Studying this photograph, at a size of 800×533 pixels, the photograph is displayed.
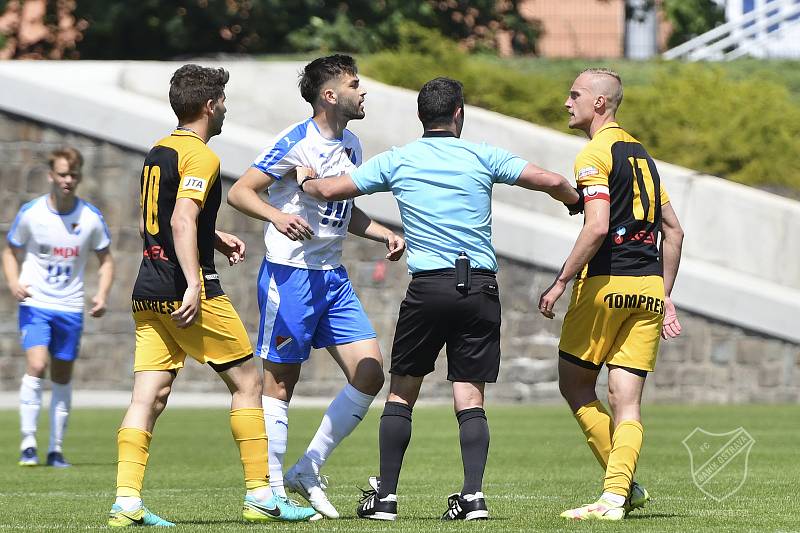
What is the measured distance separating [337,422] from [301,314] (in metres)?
0.59

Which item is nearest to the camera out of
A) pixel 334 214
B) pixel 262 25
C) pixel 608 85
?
pixel 608 85

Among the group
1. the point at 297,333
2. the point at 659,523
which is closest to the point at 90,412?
the point at 297,333

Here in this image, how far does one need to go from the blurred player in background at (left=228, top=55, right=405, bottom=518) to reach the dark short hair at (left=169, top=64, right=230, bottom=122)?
65 centimetres

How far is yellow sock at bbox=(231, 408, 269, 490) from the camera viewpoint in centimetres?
736

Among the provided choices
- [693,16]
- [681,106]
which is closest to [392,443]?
[681,106]

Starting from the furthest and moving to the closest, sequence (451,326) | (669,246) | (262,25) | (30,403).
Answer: (262,25) → (30,403) → (669,246) → (451,326)

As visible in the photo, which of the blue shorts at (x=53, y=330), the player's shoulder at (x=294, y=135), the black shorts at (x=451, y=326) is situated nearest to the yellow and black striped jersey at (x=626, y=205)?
the black shorts at (x=451, y=326)

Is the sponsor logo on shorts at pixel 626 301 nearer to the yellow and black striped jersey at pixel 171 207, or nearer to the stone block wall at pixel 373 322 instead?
the yellow and black striped jersey at pixel 171 207

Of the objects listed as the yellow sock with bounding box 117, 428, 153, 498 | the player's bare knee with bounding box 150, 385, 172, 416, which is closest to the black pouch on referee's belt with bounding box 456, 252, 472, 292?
the player's bare knee with bounding box 150, 385, 172, 416

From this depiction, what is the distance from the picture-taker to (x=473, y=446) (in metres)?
7.41

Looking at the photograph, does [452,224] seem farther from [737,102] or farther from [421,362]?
[737,102]

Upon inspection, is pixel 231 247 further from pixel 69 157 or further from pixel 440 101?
pixel 69 157

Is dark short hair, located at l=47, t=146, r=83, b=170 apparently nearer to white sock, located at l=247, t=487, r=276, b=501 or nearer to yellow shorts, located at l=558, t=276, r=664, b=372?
white sock, located at l=247, t=487, r=276, b=501

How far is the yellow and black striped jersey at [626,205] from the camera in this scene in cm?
763
